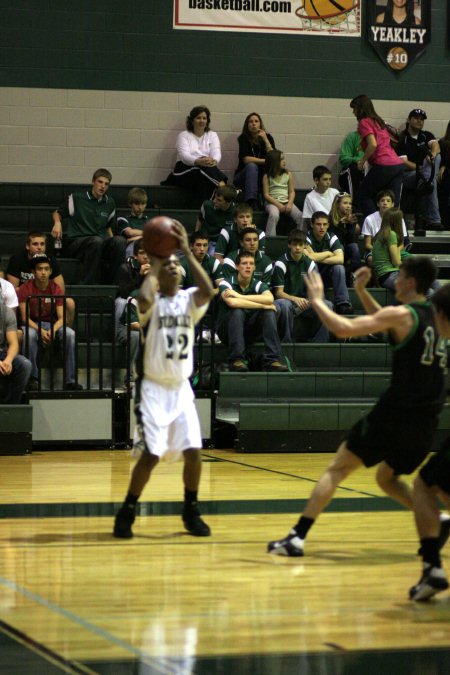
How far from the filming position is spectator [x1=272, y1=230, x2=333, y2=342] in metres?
11.5

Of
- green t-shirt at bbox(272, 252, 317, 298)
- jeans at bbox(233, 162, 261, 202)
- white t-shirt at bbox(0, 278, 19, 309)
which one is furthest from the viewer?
jeans at bbox(233, 162, 261, 202)

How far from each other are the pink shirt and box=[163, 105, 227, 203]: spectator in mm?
1645

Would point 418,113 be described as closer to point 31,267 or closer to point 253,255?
point 253,255

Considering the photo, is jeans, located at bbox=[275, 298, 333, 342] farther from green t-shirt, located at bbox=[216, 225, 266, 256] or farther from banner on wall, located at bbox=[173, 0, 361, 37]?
banner on wall, located at bbox=[173, 0, 361, 37]

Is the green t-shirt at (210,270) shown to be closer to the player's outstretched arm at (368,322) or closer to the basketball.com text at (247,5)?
the basketball.com text at (247,5)

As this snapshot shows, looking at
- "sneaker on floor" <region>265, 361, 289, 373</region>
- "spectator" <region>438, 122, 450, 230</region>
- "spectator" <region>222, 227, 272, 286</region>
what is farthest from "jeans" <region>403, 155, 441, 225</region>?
"sneaker on floor" <region>265, 361, 289, 373</region>

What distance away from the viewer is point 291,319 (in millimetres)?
11297

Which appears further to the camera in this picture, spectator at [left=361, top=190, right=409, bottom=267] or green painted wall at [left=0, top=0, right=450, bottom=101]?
green painted wall at [left=0, top=0, right=450, bottom=101]

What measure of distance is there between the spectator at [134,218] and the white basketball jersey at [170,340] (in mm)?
5693

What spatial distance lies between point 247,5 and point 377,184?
9.34 feet

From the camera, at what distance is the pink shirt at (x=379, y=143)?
13.2 meters

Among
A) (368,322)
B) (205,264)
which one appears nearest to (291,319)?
(205,264)

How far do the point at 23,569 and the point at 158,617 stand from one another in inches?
44.9

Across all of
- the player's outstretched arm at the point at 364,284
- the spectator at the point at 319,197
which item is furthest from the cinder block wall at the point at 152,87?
the player's outstretched arm at the point at 364,284
